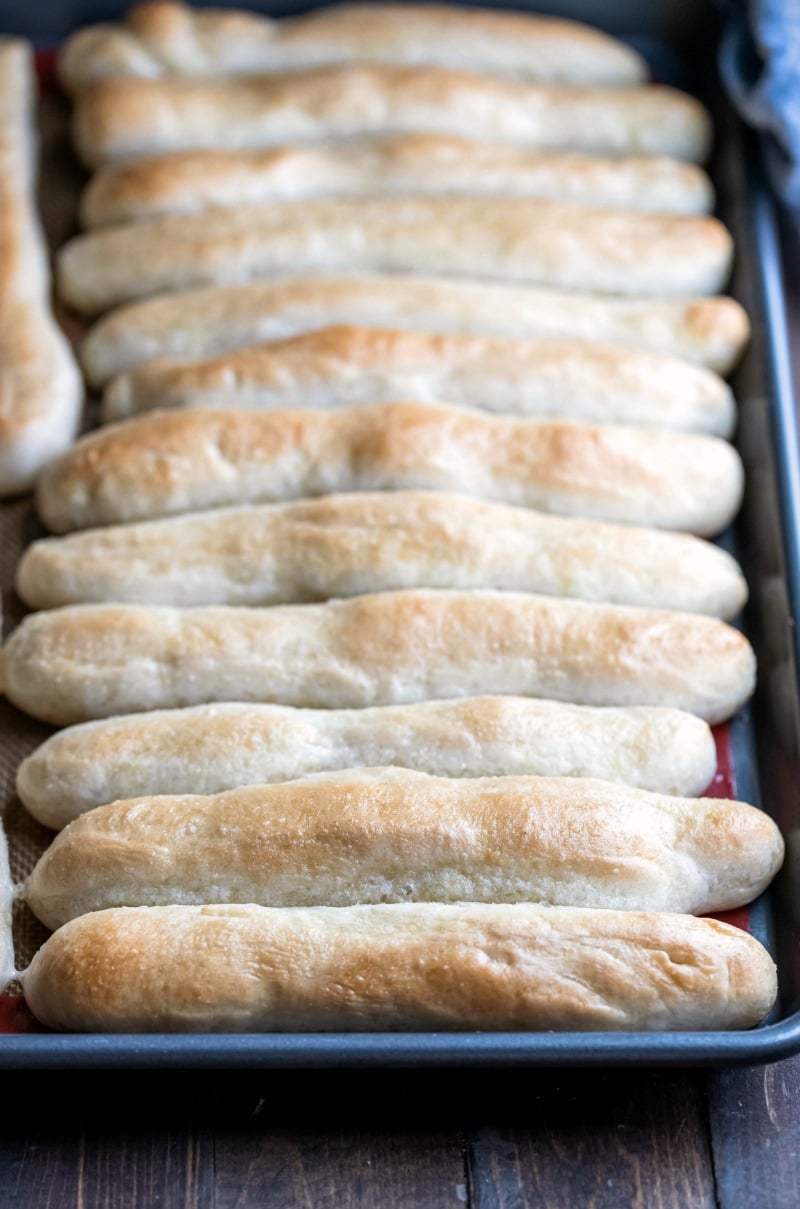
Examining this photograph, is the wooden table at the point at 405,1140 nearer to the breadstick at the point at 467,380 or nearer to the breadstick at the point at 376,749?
the breadstick at the point at 376,749

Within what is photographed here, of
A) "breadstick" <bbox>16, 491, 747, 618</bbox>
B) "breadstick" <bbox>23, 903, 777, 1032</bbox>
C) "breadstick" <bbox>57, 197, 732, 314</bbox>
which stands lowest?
"breadstick" <bbox>23, 903, 777, 1032</bbox>

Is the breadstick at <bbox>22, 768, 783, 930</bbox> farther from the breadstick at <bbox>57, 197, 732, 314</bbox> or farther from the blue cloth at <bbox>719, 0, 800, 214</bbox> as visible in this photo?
the blue cloth at <bbox>719, 0, 800, 214</bbox>

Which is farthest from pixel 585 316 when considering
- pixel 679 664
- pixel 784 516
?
pixel 679 664

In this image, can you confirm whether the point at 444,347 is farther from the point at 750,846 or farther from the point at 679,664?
the point at 750,846

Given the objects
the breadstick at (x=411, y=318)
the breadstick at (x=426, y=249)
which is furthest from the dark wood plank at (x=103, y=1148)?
the breadstick at (x=426, y=249)

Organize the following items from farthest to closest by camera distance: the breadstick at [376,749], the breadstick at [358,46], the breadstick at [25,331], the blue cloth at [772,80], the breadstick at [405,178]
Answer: the breadstick at [358,46] → the breadstick at [405,178] → the blue cloth at [772,80] → the breadstick at [25,331] → the breadstick at [376,749]

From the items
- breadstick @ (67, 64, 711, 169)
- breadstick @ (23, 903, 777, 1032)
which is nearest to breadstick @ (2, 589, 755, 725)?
breadstick @ (23, 903, 777, 1032)

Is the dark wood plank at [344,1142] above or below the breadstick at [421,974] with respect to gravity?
below
